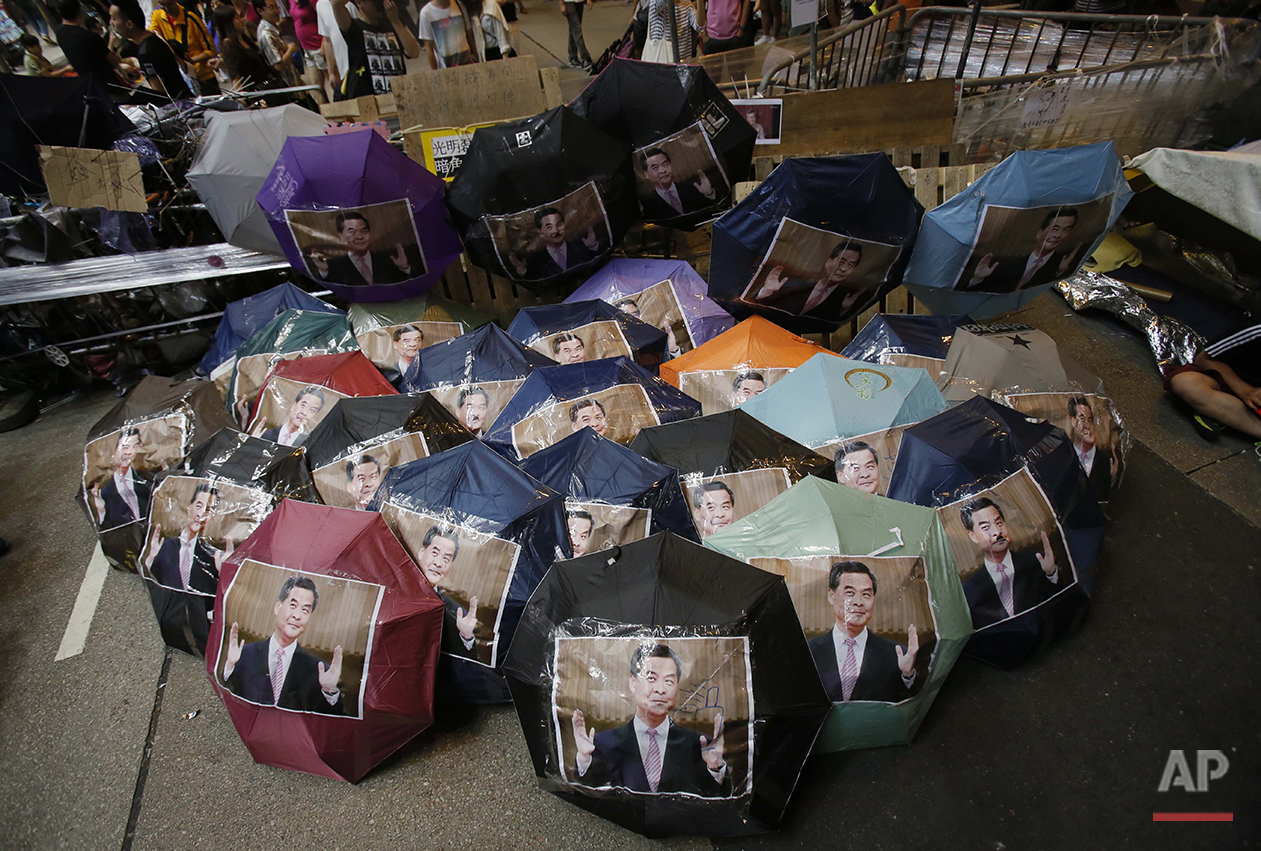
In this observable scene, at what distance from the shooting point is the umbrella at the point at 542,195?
3084 millimetres

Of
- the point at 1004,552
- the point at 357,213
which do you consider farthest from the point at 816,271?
the point at 357,213

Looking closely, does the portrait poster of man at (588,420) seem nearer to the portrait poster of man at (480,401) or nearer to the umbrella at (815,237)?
the portrait poster of man at (480,401)

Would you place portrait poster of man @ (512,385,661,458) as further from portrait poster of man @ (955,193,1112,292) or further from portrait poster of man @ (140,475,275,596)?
portrait poster of man @ (955,193,1112,292)

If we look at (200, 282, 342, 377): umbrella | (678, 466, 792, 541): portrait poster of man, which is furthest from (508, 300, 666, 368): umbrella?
(200, 282, 342, 377): umbrella

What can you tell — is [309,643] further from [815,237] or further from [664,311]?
[815,237]

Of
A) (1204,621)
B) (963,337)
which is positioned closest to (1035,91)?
(963,337)

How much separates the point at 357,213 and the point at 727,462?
7.16 feet

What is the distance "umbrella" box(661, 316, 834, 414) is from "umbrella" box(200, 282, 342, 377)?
197cm

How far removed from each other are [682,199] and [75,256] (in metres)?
3.58

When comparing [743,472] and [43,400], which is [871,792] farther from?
[43,400]

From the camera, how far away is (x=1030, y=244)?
2869 millimetres

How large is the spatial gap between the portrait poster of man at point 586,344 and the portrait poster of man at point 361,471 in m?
0.88

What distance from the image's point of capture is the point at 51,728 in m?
2.23

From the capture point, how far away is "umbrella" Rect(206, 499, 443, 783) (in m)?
1.76
